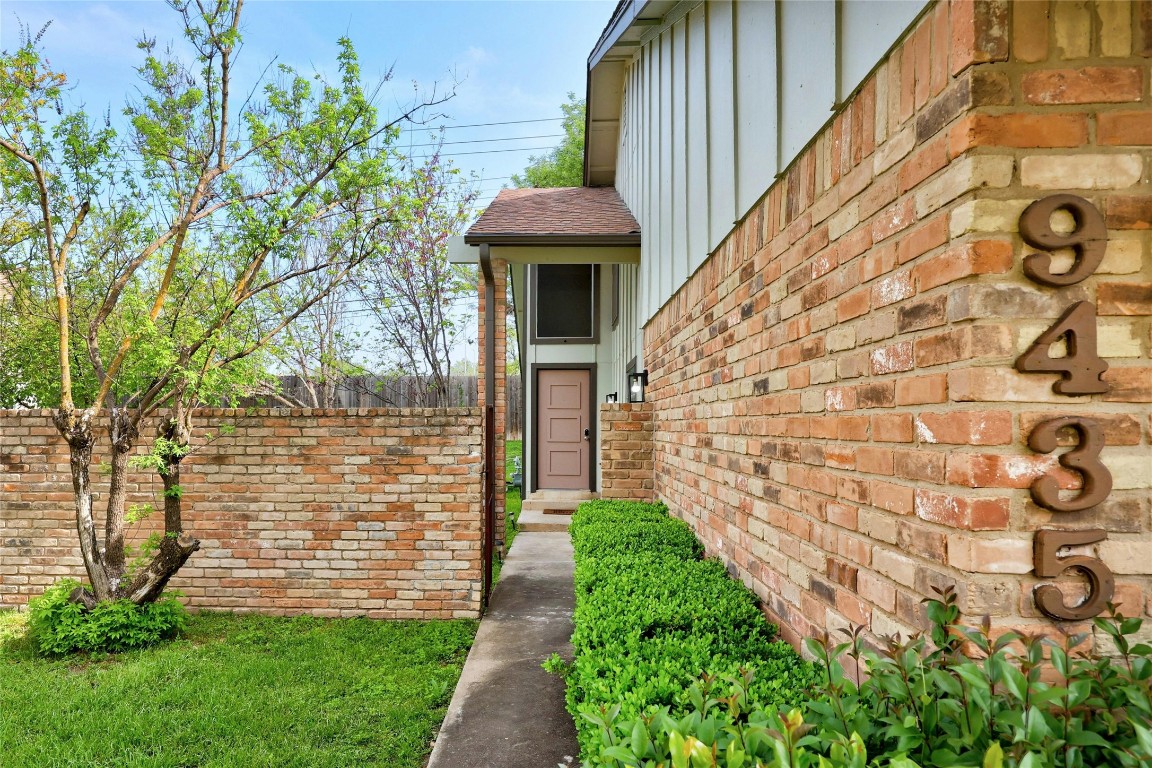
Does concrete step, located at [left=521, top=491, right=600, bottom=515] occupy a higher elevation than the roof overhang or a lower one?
lower

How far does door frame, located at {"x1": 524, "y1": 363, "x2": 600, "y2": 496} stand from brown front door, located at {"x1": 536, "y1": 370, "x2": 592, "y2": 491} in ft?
0.09

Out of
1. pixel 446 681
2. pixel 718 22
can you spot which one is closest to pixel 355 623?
pixel 446 681

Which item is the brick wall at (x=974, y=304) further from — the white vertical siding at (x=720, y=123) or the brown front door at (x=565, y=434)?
the brown front door at (x=565, y=434)

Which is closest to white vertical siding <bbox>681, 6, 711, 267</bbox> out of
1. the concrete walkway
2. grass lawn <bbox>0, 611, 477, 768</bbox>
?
the concrete walkway

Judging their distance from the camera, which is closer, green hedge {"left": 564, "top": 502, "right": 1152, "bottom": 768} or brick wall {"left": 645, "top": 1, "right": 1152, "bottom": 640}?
green hedge {"left": 564, "top": 502, "right": 1152, "bottom": 768}

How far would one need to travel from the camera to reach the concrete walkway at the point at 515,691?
8.37ft

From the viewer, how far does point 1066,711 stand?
103 cm

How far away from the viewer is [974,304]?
4.12ft

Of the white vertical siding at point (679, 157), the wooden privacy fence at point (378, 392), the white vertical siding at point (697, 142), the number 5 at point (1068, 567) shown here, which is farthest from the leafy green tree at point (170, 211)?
the wooden privacy fence at point (378, 392)

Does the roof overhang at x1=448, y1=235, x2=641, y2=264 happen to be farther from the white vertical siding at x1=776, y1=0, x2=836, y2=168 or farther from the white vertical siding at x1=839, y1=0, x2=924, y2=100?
the white vertical siding at x1=839, y1=0, x2=924, y2=100

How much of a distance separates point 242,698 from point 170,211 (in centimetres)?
348

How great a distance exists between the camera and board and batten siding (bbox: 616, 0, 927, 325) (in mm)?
1855

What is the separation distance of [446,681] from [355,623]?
1.36 m

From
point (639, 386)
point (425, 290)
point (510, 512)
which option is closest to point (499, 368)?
point (639, 386)
